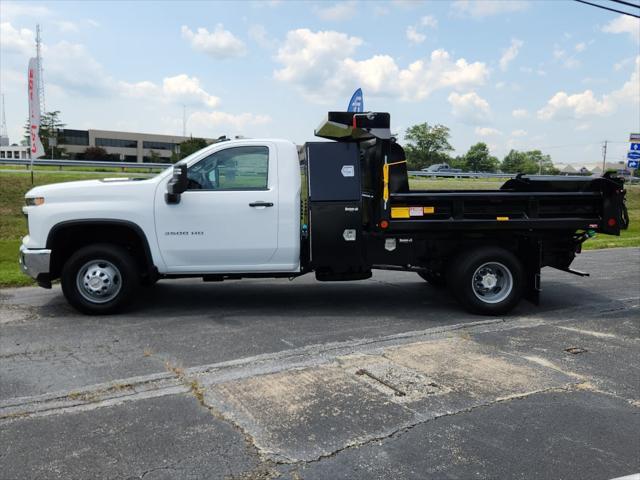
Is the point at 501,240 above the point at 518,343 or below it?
above

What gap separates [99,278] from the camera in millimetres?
6762

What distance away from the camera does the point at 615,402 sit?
4.54 m

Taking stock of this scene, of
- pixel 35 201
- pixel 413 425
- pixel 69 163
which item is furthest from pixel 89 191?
pixel 69 163

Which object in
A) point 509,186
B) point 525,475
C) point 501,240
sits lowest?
point 525,475

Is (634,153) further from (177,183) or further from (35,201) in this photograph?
(35,201)

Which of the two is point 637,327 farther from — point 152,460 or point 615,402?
point 152,460

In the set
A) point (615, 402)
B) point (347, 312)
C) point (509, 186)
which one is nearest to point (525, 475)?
point (615, 402)

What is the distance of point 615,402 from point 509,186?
445 cm

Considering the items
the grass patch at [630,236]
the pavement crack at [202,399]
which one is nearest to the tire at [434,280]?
the pavement crack at [202,399]

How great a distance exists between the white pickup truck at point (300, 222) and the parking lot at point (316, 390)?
546mm

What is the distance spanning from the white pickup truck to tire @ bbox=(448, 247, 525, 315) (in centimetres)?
1

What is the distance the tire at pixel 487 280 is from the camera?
715 cm

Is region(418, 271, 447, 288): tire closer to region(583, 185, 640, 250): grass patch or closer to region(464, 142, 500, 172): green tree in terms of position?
region(583, 185, 640, 250): grass patch

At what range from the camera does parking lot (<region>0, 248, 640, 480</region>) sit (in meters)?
3.55
